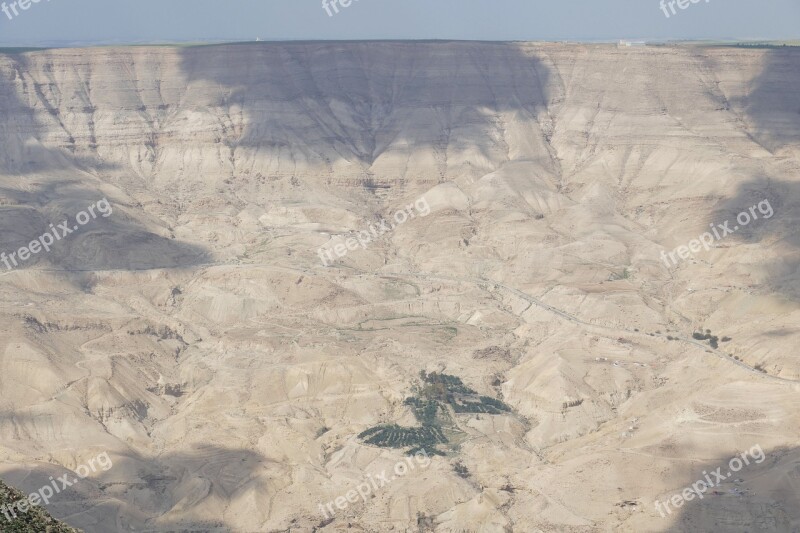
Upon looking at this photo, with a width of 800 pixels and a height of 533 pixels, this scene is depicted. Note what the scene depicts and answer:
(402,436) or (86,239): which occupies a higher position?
(86,239)

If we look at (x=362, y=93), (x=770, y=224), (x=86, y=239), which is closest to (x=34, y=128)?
(x=86, y=239)

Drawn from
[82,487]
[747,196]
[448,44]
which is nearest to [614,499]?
[82,487]

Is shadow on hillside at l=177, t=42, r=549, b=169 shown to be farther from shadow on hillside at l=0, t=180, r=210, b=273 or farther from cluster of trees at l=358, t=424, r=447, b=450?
cluster of trees at l=358, t=424, r=447, b=450

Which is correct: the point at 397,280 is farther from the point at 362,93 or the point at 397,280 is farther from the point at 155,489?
the point at 362,93

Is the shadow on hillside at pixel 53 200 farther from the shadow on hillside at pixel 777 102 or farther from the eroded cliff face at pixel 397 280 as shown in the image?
the shadow on hillside at pixel 777 102

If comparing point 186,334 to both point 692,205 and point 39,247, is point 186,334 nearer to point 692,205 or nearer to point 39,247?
point 39,247

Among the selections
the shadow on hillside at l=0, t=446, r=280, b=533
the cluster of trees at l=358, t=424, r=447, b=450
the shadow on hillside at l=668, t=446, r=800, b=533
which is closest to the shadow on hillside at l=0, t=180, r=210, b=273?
the shadow on hillside at l=0, t=446, r=280, b=533
